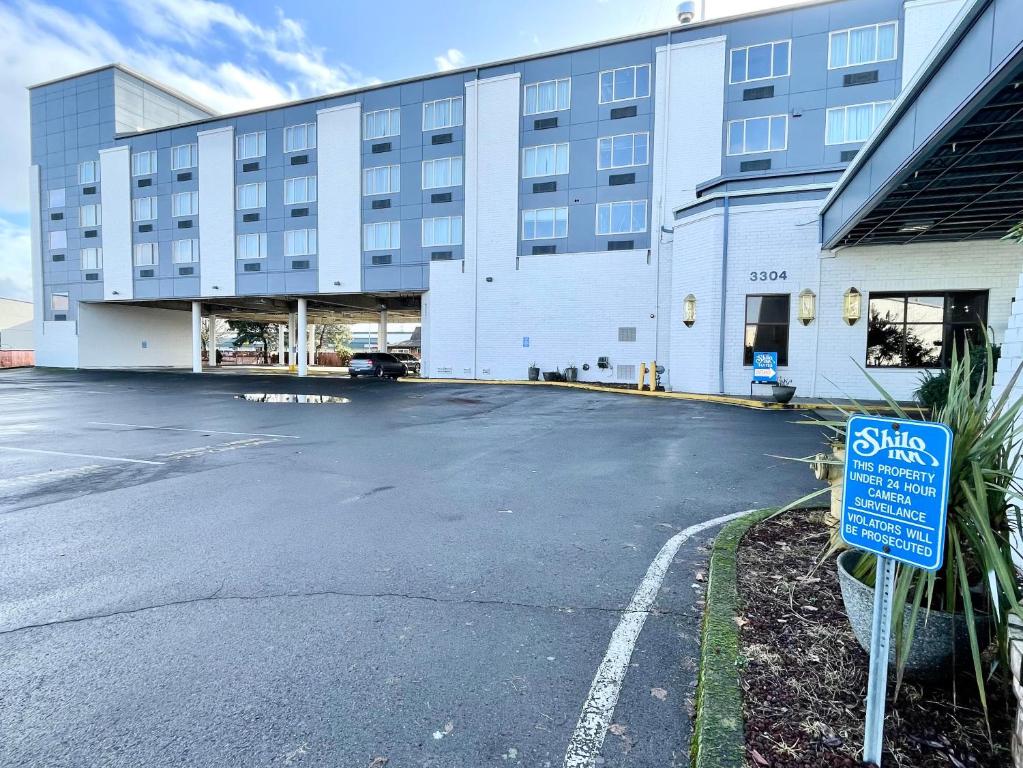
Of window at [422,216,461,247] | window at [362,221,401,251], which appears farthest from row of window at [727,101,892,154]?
window at [362,221,401,251]

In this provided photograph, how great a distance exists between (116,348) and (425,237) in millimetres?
27285

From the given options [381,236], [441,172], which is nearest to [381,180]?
[381,236]

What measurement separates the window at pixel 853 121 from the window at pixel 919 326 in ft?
29.8

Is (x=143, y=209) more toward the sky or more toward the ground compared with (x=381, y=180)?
more toward the ground

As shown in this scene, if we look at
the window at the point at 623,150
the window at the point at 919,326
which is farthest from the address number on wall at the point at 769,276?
the window at the point at 623,150

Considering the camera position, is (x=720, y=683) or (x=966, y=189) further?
(x=966, y=189)

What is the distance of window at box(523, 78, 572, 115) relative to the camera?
88.7ft

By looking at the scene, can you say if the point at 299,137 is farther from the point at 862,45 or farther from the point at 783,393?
the point at 783,393

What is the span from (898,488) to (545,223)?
87.4ft

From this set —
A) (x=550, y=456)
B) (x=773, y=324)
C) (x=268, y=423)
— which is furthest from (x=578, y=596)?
(x=773, y=324)

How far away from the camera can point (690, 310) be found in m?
20.2

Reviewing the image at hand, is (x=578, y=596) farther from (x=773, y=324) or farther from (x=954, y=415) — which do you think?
(x=773, y=324)

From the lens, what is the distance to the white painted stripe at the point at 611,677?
2.35m

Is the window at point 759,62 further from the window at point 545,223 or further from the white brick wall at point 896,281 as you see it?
the white brick wall at point 896,281
